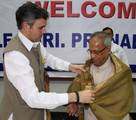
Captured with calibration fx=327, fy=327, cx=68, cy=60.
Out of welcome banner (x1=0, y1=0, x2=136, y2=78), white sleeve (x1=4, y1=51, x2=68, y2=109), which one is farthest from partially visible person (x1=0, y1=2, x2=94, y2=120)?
welcome banner (x1=0, y1=0, x2=136, y2=78)

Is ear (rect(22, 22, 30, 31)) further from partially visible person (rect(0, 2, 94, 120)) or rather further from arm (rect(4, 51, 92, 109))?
arm (rect(4, 51, 92, 109))

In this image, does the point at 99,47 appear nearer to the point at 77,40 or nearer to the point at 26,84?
the point at 26,84

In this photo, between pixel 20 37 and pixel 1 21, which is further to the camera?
pixel 1 21

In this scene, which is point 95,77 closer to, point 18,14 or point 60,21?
point 18,14

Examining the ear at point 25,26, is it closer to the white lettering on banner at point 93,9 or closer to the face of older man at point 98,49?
the face of older man at point 98,49

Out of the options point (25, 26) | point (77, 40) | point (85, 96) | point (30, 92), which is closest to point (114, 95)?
point (85, 96)

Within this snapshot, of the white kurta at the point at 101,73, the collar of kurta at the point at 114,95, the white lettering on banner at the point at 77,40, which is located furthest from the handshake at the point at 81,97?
the white lettering on banner at the point at 77,40

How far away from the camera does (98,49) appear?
1.92 m

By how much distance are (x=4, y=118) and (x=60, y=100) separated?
475mm

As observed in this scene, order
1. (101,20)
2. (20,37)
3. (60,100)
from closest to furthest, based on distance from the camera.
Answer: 1. (60,100)
2. (20,37)
3. (101,20)

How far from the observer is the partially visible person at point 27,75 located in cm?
172

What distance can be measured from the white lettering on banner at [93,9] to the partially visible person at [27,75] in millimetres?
1955

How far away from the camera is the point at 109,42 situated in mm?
1943

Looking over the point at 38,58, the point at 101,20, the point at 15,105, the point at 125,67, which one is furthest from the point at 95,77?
the point at 101,20
